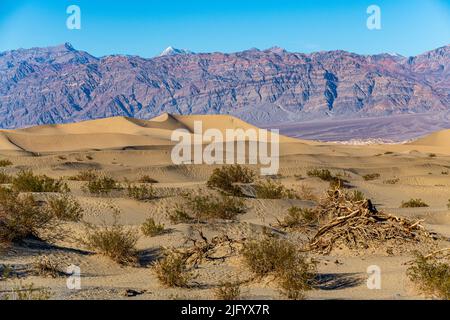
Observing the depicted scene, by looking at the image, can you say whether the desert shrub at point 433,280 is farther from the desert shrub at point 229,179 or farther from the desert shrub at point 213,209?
the desert shrub at point 229,179

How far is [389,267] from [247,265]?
2817 millimetres

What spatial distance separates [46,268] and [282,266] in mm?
3805

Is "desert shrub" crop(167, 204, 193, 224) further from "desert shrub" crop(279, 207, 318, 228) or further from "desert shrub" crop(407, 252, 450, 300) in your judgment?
"desert shrub" crop(407, 252, 450, 300)

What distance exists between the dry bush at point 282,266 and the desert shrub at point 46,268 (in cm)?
312

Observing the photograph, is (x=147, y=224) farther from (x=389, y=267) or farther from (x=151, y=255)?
(x=389, y=267)

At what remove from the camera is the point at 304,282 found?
349 inches

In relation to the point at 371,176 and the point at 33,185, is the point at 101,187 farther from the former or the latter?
the point at 371,176

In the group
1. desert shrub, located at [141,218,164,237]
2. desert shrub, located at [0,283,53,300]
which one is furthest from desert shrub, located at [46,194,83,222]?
desert shrub, located at [0,283,53,300]

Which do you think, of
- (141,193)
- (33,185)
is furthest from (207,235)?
(33,185)

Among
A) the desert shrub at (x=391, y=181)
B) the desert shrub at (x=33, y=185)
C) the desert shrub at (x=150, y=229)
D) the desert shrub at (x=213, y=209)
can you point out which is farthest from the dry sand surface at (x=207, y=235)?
the desert shrub at (x=33, y=185)

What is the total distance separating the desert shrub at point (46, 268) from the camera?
9.26 m

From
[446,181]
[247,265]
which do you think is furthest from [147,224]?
[446,181]

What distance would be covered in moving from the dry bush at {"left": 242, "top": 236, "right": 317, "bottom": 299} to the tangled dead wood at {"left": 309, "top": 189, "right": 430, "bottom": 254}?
8.70ft
